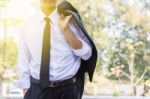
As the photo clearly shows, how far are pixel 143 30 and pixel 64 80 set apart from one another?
2808 millimetres

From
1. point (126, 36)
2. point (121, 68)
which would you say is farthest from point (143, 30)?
point (121, 68)

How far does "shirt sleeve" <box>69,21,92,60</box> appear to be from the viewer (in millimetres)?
1398

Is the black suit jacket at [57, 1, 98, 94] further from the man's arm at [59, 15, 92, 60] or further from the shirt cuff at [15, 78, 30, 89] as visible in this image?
the shirt cuff at [15, 78, 30, 89]

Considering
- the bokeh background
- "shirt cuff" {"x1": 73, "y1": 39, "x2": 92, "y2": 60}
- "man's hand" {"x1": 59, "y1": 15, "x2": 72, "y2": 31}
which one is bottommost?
the bokeh background

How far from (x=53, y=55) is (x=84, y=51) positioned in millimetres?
124

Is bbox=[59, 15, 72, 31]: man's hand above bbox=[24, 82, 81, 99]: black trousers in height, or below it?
above

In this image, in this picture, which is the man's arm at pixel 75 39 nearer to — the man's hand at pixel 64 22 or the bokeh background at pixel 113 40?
the man's hand at pixel 64 22

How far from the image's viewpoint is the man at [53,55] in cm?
140

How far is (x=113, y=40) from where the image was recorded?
4.09 metres

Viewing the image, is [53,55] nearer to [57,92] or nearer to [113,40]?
[57,92]

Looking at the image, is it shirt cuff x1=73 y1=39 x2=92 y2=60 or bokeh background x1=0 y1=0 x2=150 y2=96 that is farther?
bokeh background x1=0 y1=0 x2=150 y2=96

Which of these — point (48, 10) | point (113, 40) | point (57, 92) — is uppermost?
point (48, 10)

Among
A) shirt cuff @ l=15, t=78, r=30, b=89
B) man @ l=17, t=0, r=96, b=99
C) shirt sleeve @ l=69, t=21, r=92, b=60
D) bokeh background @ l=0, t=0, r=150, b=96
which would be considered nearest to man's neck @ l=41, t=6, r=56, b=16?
man @ l=17, t=0, r=96, b=99

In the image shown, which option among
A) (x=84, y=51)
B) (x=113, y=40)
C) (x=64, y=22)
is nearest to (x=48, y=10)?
(x=64, y=22)
